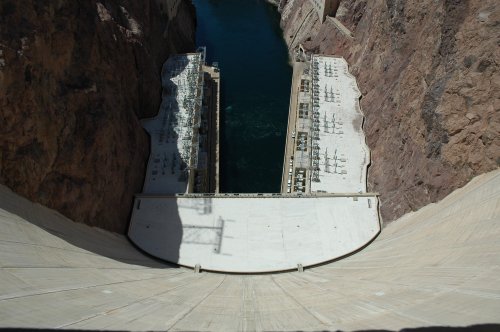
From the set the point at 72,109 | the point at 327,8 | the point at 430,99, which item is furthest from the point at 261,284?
the point at 327,8

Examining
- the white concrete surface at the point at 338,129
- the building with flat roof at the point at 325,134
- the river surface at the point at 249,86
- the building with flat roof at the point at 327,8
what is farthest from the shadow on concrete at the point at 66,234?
the building with flat roof at the point at 327,8

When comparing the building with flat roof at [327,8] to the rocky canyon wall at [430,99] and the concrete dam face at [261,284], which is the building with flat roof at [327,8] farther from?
the concrete dam face at [261,284]

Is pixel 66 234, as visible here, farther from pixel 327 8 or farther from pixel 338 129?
pixel 327 8

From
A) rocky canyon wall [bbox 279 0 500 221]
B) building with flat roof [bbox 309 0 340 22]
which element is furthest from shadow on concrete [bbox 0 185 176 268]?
building with flat roof [bbox 309 0 340 22]

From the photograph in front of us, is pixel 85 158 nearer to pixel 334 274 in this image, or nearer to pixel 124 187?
pixel 124 187

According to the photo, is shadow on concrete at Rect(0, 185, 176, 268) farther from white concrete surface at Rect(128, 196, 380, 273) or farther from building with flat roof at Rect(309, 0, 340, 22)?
building with flat roof at Rect(309, 0, 340, 22)

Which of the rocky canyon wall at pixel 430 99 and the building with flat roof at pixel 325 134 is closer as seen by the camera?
the rocky canyon wall at pixel 430 99

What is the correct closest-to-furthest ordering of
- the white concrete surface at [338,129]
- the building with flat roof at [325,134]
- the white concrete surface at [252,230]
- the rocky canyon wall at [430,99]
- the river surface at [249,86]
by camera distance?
the rocky canyon wall at [430,99], the white concrete surface at [252,230], the white concrete surface at [338,129], the building with flat roof at [325,134], the river surface at [249,86]
